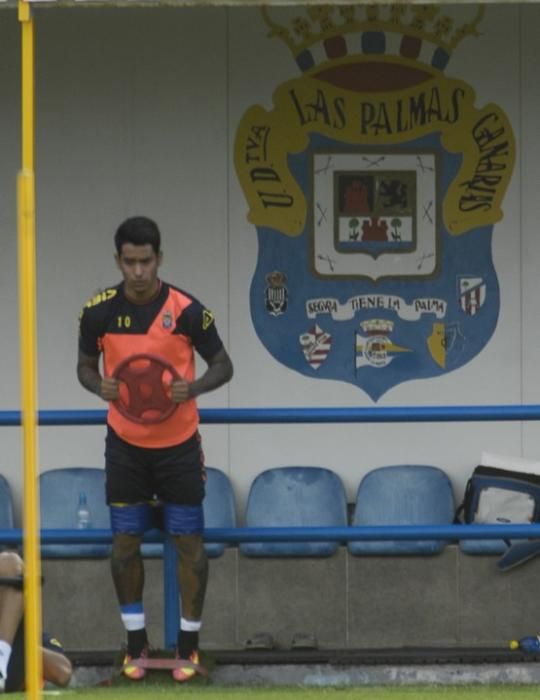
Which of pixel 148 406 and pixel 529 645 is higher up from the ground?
pixel 148 406

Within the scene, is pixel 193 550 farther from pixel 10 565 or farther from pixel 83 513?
pixel 83 513

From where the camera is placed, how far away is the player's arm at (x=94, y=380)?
798cm

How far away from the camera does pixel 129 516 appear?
8.16m

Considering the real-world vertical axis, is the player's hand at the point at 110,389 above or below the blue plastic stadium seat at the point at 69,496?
above

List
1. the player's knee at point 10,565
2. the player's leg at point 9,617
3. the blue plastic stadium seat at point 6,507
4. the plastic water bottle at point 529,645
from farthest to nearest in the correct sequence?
the blue plastic stadium seat at point 6,507 → the plastic water bottle at point 529,645 → the player's knee at point 10,565 → the player's leg at point 9,617

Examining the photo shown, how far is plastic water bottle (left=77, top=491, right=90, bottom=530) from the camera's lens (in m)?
10.3

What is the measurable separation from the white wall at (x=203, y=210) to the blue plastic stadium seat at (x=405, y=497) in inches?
4.5

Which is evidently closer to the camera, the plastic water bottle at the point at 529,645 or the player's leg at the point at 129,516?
the player's leg at the point at 129,516

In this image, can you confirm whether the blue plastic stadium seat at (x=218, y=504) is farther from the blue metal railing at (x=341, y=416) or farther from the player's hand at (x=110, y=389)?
the player's hand at (x=110, y=389)

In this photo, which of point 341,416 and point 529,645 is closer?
point 341,416

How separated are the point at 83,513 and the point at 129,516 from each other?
2193 millimetres

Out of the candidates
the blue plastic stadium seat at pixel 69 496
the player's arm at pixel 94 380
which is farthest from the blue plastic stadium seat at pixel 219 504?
the player's arm at pixel 94 380

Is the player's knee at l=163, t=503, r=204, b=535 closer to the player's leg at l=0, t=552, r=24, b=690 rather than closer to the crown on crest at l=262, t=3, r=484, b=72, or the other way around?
the player's leg at l=0, t=552, r=24, b=690

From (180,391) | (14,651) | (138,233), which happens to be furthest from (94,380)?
(14,651)
